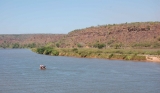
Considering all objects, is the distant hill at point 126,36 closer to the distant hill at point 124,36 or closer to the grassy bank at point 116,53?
the distant hill at point 124,36

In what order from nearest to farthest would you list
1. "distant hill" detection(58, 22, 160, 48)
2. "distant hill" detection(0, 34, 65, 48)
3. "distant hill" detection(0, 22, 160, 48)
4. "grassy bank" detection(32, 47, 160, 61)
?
"grassy bank" detection(32, 47, 160, 61), "distant hill" detection(0, 22, 160, 48), "distant hill" detection(58, 22, 160, 48), "distant hill" detection(0, 34, 65, 48)

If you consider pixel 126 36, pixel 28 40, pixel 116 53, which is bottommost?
pixel 116 53

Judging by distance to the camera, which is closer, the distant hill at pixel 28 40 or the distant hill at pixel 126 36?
the distant hill at pixel 126 36

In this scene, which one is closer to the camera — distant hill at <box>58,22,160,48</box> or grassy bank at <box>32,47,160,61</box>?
grassy bank at <box>32,47,160,61</box>

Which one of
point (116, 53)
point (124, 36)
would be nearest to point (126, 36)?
point (124, 36)

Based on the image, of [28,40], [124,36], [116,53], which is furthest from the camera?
[28,40]

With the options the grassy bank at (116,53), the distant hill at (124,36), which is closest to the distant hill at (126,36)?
the distant hill at (124,36)

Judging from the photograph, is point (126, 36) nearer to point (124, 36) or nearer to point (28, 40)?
point (124, 36)

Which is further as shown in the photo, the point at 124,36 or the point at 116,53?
the point at 124,36

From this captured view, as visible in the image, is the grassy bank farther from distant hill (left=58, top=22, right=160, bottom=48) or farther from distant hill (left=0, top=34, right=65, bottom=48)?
distant hill (left=0, top=34, right=65, bottom=48)

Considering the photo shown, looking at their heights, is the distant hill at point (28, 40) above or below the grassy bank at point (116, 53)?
above

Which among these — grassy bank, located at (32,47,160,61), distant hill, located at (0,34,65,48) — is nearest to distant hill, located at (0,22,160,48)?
grassy bank, located at (32,47,160,61)

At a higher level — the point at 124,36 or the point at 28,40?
the point at 124,36

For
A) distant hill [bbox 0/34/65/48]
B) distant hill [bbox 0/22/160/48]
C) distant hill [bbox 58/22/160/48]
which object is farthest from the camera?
distant hill [bbox 0/34/65/48]
